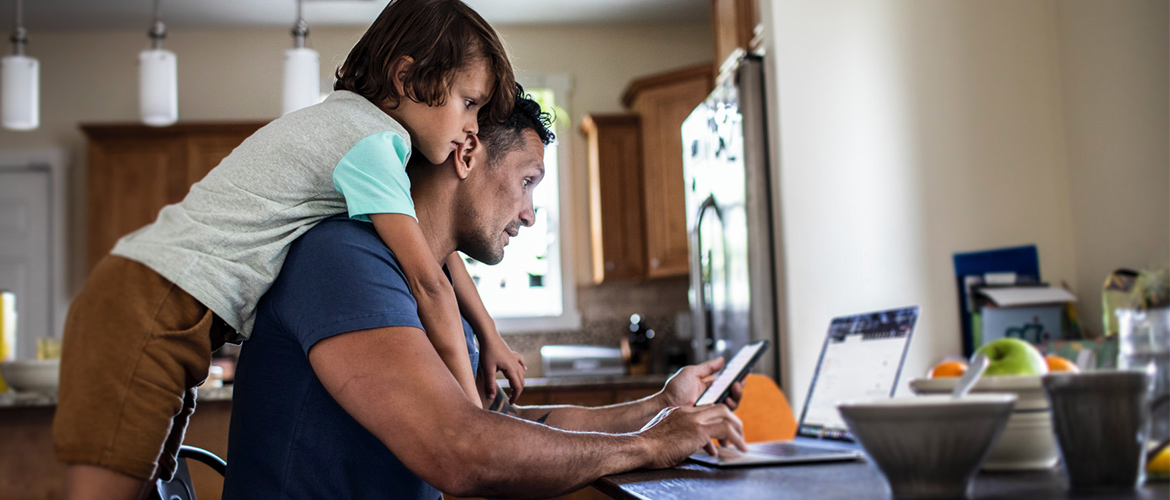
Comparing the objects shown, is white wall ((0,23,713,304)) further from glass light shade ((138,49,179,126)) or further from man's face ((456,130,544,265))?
man's face ((456,130,544,265))

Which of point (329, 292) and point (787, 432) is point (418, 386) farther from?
point (787, 432)

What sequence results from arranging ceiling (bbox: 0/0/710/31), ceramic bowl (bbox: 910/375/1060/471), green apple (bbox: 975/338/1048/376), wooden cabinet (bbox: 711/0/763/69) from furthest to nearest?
ceiling (bbox: 0/0/710/31), wooden cabinet (bbox: 711/0/763/69), green apple (bbox: 975/338/1048/376), ceramic bowl (bbox: 910/375/1060/471)

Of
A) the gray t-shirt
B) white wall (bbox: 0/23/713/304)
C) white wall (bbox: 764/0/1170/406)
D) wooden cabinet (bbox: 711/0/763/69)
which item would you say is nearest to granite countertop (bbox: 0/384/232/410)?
the gray t-shirt

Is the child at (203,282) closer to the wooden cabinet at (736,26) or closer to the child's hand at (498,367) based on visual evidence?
the child's hand at (498,367)

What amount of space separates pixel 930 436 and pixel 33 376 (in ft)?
9.52

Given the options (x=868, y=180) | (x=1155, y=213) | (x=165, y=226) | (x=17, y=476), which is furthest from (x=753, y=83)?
(x=17, y=476)

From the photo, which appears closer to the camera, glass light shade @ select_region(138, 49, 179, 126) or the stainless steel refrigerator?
the stainless steel refrigerator

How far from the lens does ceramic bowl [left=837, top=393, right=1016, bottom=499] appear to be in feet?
2.19

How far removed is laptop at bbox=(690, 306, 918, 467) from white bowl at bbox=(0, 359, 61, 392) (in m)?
2.31

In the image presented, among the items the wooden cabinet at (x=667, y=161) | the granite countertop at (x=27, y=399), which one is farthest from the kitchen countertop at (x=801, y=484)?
the wooden cabinet at (x=667, y=161)

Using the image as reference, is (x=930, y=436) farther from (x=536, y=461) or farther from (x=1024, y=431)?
(x=536, y=461)

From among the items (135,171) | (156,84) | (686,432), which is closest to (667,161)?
(156,84)

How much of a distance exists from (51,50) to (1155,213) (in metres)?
5.82

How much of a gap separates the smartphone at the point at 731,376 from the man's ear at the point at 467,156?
502 millimetres
